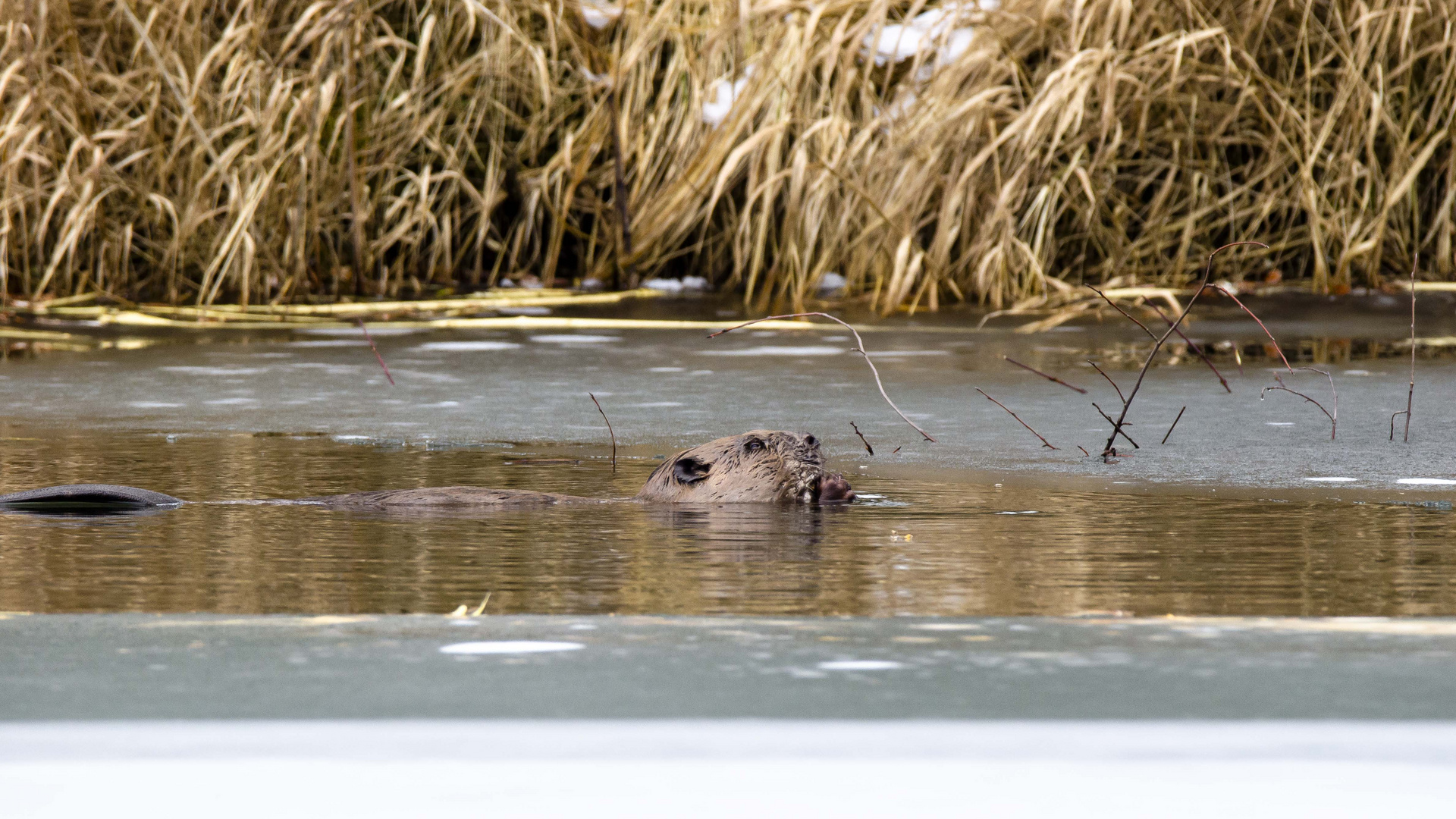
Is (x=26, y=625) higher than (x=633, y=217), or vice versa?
(x=633, y=217)

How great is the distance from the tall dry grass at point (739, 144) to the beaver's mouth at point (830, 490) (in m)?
4.24

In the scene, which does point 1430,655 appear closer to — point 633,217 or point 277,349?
point 277,349

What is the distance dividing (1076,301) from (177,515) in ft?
17.2

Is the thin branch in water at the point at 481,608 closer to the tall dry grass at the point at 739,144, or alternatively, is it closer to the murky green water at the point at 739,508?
the murky green water at the point at 739,508

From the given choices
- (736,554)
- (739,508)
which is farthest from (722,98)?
(736,554)

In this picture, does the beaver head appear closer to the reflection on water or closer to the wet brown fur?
the wet brown fur

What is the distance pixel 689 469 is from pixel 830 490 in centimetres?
29

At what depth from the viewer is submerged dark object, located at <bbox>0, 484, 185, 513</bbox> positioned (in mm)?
3490

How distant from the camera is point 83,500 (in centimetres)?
350

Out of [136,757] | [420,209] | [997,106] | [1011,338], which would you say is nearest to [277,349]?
[420,209]

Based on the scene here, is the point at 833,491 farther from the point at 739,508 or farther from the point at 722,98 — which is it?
the point at 722,98

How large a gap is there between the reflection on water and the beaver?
67 mm

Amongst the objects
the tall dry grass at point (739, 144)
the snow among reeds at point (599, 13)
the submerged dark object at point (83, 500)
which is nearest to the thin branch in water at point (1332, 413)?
the submerged dark object at point (83, 500)

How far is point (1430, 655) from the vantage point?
203cm
